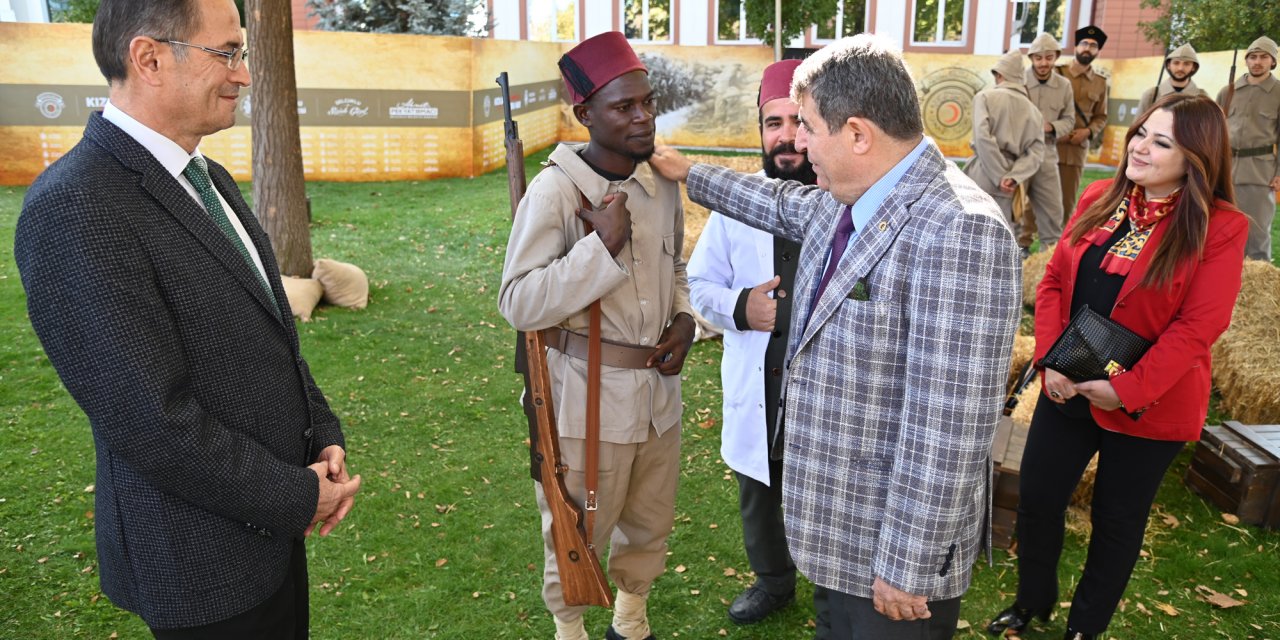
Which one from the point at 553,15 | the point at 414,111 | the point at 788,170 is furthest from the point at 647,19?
the point at 788,170

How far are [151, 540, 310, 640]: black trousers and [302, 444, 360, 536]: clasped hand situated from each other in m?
0.16

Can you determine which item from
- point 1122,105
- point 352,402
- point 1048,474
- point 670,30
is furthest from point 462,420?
point 670,30

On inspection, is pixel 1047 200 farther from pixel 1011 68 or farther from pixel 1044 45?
pixel 1044 45

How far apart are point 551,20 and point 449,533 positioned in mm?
24971

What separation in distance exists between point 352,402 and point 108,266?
4366 mm

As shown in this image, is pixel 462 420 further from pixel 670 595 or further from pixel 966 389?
pixel 966 389

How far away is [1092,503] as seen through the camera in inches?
133

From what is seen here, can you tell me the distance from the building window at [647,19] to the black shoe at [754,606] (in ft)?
80.2

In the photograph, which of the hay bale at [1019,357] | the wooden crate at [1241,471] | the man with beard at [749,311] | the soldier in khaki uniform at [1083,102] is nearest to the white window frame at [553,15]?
the soldier in khaki uniform at [1083,102]

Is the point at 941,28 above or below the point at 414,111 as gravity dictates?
above

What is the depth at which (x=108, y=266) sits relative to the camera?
1.74 m

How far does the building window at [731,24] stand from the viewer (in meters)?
25.8

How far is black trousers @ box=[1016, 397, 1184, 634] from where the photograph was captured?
10.7 feet

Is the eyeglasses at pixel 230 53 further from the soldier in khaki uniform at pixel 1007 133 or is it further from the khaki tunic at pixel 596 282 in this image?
the soldier in khaki uniform at pixel 1007 133
